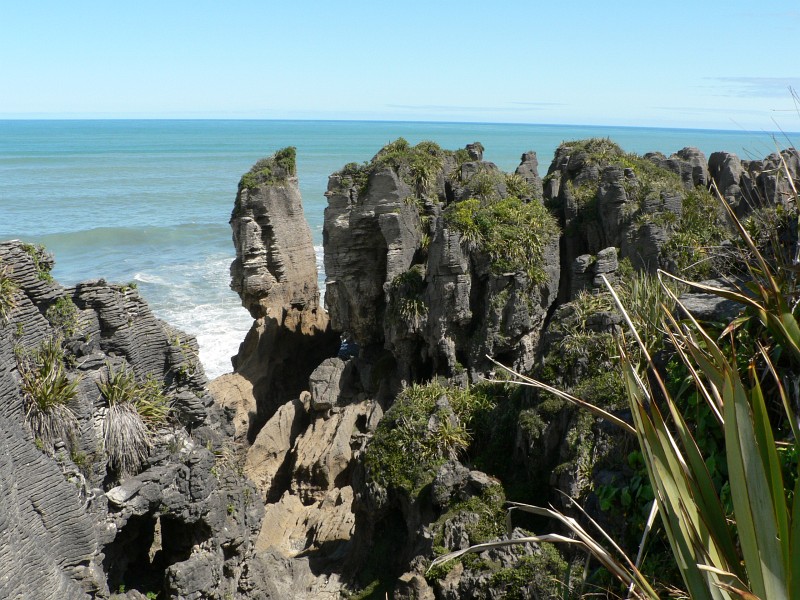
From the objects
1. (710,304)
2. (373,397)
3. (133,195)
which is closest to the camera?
(710,304)

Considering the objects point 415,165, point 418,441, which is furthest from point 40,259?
point 415,165

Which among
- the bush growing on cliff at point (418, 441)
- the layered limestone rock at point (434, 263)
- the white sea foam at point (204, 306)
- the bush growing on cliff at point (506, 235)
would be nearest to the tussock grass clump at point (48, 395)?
the bush growing on cliff at point (418, 441)

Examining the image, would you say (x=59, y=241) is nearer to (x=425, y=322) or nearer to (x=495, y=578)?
(x=425, y=322)

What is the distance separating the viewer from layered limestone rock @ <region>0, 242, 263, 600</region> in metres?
9.65

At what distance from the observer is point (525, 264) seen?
2003 centimetres

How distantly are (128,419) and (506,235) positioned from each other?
38.5 feet

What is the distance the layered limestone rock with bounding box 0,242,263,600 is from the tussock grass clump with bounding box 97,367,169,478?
5 centimetres

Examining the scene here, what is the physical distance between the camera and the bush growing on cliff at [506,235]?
20.0m

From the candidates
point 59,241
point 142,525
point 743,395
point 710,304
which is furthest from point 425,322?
point 59,241

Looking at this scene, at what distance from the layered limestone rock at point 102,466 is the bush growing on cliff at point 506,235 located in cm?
908

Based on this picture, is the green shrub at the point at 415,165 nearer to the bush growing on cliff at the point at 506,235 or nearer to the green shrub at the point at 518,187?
the green shrub at the point at 518,187

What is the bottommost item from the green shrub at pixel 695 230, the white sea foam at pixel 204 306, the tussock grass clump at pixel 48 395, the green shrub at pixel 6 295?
the white sea foam at pixel 204 306

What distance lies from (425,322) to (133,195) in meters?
65.5

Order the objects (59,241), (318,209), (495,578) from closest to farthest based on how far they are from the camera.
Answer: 1. (495,578)
2. (59,241)
3. (318,209)
